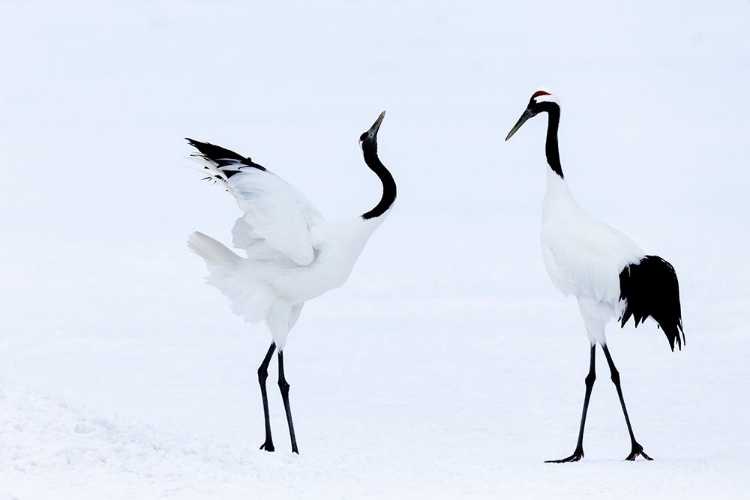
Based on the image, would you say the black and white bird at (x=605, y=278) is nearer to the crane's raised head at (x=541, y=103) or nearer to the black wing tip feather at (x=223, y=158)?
the crane's raised head at (x=541, y=103)

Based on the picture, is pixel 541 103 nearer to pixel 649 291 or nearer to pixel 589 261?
pixel 589 261

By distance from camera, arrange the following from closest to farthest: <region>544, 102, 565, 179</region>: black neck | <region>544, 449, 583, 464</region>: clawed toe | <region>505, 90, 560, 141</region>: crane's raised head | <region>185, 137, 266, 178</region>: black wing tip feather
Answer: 1. <region>544, 449, 583, 464</region>: clawed toe
2. <region>185, 137, 266, 178</region>: black wing tip feather
3. <region>544, 102, 565, 179</region>: black neck
4. <region>505, 90, 560, 141</region>: crane's raised head

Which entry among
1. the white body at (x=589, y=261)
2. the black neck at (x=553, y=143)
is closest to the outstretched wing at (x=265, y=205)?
the white body at (x=589, y=261)

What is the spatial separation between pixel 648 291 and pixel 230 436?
119 inches

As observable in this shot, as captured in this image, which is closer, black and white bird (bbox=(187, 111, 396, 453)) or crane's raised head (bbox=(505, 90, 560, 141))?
black and white bird (bbox=(187, 111, 396, 453))

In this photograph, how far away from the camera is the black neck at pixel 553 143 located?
8820 millimetres

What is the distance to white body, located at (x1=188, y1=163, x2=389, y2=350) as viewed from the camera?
818 cm

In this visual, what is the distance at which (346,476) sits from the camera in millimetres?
7273

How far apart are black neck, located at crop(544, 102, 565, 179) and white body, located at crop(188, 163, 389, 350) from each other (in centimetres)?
127

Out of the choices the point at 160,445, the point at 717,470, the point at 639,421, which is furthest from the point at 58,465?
the point at 639,421

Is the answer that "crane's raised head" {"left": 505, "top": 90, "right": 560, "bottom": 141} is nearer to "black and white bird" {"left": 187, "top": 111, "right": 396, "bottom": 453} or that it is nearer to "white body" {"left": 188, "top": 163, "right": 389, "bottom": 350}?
"black and white bird" {"left": 187, "top": 111, "right": 396, "bottom": 453}

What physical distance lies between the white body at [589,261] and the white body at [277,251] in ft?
3.78

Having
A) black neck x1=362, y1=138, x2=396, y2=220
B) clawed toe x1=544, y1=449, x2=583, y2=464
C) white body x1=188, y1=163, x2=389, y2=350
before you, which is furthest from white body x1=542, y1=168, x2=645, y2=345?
white body x1=188, y1=163, x2=389, y2=350

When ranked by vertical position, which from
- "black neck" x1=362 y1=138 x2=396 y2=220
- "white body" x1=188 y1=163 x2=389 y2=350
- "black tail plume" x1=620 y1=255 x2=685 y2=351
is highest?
"black neck" x1=362 y1=138 x2=396 y2=220
